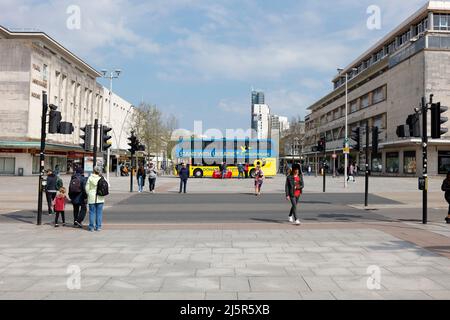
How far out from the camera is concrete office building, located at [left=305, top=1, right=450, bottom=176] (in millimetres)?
47750

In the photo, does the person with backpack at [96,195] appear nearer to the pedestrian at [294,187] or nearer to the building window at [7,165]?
the pedestrian at [294,187]

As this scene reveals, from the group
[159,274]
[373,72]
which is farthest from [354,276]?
[373,72]

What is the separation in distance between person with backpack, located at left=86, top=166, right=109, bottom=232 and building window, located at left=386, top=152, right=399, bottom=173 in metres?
50.8

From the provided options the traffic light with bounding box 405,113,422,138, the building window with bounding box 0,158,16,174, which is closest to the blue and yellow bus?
the building window with bounding box 0,158,16,174

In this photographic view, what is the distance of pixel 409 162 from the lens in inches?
1991

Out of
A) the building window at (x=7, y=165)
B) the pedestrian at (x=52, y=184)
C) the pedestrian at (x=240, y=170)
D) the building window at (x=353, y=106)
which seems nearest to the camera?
the pedestrian at (x=52, y=184)

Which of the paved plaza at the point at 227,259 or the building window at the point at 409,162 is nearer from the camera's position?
the paved plaza at the point at 227,259

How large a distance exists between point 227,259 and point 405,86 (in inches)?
2034

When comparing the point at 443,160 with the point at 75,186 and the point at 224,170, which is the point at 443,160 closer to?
the point at 224,170

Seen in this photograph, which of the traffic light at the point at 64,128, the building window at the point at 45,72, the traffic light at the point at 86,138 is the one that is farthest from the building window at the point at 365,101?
the traffic light at the point at 64,128

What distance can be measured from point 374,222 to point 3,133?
45.7m

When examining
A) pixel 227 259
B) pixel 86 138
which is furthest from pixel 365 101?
pixel 227 259

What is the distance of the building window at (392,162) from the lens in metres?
54.3

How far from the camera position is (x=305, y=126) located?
276 feet
